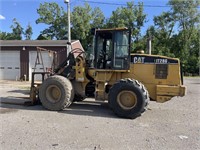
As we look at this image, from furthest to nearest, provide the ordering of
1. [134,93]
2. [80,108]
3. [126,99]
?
[80,108] < [126,99] < [134,93]

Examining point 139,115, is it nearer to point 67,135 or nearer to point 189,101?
point 67,135

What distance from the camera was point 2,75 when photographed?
2064cm

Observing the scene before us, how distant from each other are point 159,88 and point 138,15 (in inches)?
1451

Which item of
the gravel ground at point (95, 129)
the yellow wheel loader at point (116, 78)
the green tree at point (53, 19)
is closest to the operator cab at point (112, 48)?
the yellow wheel loader at point (116, 78)

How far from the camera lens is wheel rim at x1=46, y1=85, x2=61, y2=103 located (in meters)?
8.59

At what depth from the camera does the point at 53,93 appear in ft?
28.6

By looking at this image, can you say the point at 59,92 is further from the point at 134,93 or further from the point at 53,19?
the point at 53,19

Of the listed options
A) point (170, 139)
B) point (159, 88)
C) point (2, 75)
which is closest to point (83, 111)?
point (159, 88)

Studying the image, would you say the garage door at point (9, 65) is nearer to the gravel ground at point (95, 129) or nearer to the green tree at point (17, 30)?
the gravel ground at point (95, 129)

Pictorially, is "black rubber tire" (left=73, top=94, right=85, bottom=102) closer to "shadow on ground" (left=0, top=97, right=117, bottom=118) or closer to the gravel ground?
"shadow on ground" (left=0, top=97, right=117, bottom=118)

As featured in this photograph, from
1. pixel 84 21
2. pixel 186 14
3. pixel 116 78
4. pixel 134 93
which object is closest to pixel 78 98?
pixel 116 78

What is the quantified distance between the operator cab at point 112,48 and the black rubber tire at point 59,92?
3.81ft

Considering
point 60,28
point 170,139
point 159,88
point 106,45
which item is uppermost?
point 60,28

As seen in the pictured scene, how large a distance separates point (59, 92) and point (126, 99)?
2255 millimetres
